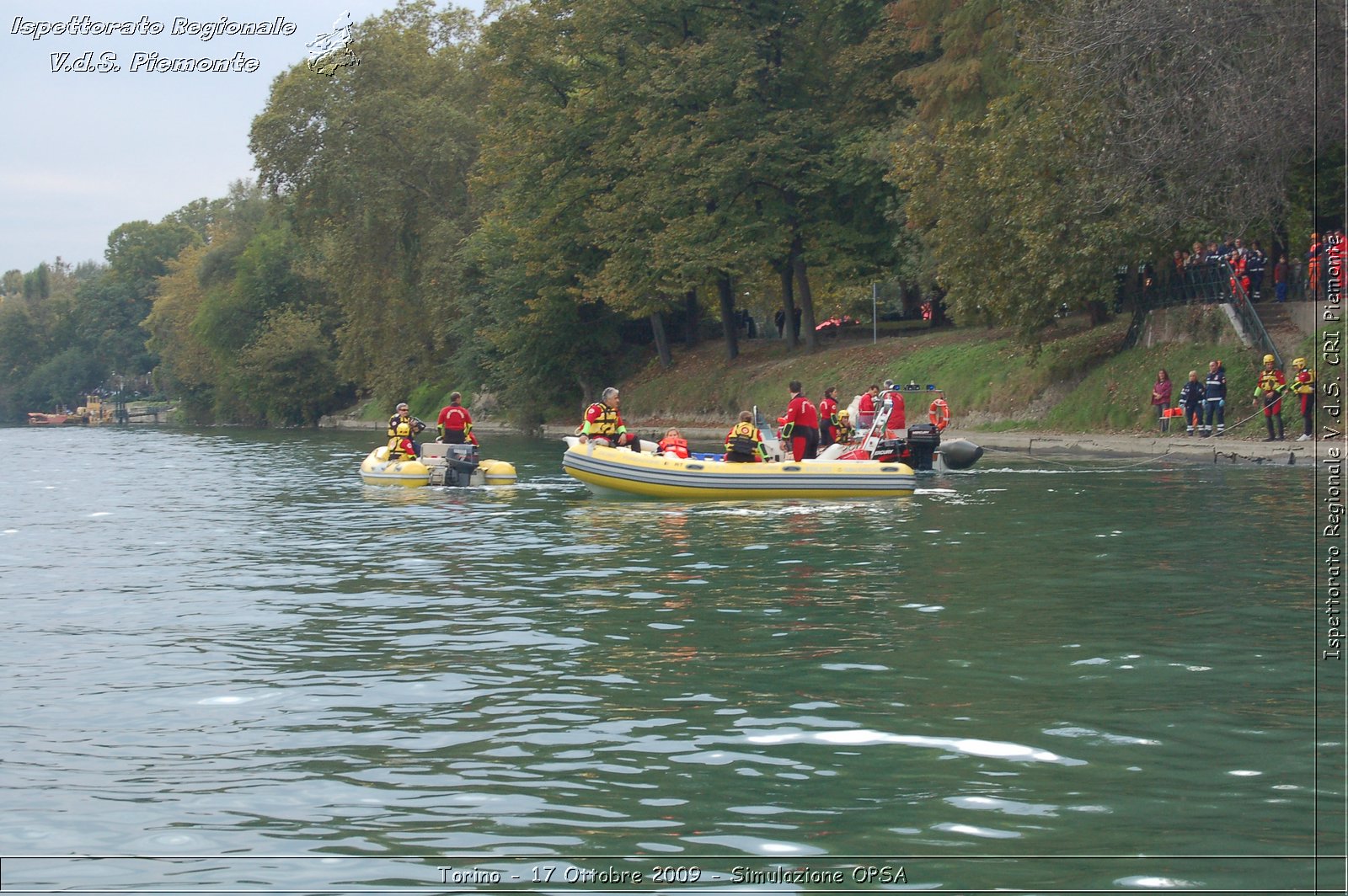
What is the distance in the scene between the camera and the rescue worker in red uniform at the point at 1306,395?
2742 cm

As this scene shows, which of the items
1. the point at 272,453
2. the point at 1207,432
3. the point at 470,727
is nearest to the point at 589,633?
the point at 470,727

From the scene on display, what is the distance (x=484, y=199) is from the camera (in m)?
64.3

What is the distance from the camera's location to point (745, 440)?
23.2 m

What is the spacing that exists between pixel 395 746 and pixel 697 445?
3348 centimetres

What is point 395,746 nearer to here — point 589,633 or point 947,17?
point 589,633

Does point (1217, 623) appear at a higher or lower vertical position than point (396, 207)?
lower

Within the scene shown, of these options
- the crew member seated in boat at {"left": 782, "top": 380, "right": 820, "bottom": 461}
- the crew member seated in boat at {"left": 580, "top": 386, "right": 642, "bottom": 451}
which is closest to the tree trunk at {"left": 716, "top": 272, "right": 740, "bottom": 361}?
the crew member seated in boat at {"left": 580, "top": 386, "right": 642, "bottom": 451}

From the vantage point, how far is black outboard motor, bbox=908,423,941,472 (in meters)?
25.3

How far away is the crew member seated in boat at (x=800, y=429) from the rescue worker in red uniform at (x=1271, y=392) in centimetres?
961

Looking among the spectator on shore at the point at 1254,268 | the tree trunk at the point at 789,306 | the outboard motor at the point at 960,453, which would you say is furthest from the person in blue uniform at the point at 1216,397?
the tree trunk at the point at 789,306

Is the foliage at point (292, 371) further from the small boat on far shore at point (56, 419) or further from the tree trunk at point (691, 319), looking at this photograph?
the small boat on far shore at point (56, 419)

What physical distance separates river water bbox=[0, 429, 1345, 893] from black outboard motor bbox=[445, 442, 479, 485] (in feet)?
26.0

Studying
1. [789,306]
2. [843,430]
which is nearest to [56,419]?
[789,306]

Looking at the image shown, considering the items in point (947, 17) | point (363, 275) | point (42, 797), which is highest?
point (947, 17)
